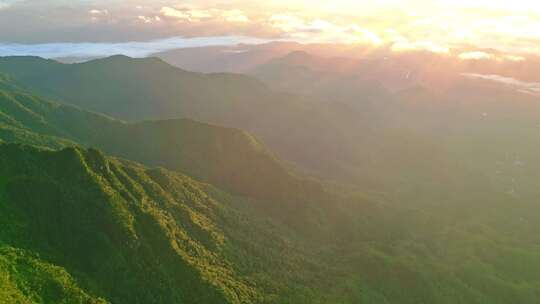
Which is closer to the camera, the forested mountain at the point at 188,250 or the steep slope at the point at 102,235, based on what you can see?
the steep slope at the point at 102,235

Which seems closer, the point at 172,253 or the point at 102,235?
the point at 102,235

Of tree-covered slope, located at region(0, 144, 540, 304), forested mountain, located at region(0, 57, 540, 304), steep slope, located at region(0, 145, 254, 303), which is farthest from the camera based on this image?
forested mountain, located at region(0, 57, 540, 304)

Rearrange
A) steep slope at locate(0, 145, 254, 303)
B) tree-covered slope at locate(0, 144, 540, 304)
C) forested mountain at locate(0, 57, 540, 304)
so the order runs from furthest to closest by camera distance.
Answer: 1. forested mountain at locate(0, 57, 540, 304)
2. steep slope at locate(0, 145, 254, 303)
3. tree-covered slope at locate(0, 144, 540, 304)

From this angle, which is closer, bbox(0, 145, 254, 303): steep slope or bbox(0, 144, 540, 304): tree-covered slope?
bbox(0, 144, 540, 304): tree-covered slope

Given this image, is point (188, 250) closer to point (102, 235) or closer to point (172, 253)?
point (172, 253)

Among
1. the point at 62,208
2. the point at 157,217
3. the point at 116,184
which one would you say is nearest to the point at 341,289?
the point at 157,217

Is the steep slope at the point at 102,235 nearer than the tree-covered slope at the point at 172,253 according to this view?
No

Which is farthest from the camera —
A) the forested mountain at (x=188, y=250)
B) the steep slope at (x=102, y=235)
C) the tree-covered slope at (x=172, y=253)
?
the forested mountain at (x=188, y=250)

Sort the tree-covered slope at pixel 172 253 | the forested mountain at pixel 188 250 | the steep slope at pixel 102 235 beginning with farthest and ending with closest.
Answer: the forested mountain at pixel 188 250
the steep slope at pixel 102 235
the tree-covered slope at pixel 172 253

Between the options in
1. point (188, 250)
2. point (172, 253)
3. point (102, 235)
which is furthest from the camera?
point (188, 250)

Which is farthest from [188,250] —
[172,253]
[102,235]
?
[102,235]

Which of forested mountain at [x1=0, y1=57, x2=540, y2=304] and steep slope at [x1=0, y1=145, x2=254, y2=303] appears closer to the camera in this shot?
steep slope at [x1=0, y1=145, x2=254, y2=303]
